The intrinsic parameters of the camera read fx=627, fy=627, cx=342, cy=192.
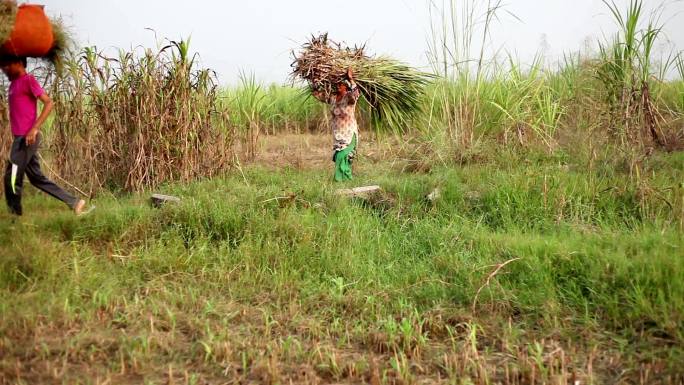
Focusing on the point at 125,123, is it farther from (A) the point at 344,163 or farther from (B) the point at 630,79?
(B) the point at 630,79

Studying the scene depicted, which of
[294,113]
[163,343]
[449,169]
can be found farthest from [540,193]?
[294,113]

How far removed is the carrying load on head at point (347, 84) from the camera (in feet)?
18.3

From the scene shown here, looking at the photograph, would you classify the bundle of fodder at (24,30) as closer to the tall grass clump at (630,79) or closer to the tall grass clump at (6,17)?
the tall grass clump at (6,17)

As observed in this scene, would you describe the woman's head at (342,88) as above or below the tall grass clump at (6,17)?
below

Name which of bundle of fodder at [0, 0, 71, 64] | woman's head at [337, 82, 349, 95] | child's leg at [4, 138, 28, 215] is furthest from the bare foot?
woman's head at [337, 82, 349, 95]

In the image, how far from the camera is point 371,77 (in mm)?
5812

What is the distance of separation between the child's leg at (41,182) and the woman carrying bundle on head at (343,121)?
2280 mm

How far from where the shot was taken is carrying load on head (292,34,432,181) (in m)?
5.57

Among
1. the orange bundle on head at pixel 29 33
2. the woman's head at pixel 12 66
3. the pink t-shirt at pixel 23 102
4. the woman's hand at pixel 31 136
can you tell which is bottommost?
the woman's hand at pixel 31 136

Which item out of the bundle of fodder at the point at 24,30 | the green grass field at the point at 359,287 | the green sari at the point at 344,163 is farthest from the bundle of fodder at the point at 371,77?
the bundle of fodder at the point at 24,30

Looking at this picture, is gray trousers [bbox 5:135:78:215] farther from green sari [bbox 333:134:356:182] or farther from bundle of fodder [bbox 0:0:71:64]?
green sari [bbox 333:134:356:182]

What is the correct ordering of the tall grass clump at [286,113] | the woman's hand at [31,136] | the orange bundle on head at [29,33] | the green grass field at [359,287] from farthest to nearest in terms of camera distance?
1. the tall grass clump at [286,113]
2. the woman's hand at [31,136]
3. the orange bundle on head at [29,33]
4. the green grass field at [359,287]

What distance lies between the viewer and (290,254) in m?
3.83

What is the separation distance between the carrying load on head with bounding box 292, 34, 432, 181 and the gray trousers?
2284 mm
